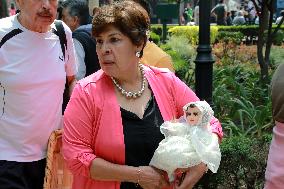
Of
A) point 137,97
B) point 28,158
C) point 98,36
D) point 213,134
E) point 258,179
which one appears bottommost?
point 258,179

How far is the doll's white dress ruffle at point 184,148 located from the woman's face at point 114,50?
0.34m

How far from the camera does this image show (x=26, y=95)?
9.97 ft

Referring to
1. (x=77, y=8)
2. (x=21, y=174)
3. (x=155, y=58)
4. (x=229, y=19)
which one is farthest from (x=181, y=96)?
(x=229, y=19)

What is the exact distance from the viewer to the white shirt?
304 centimetres

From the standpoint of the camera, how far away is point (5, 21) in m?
3.14

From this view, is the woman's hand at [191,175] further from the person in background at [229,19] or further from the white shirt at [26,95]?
the person in background at [229,19]

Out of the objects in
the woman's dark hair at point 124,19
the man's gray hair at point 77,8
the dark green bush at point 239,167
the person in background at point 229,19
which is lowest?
the person in background at point 229,19

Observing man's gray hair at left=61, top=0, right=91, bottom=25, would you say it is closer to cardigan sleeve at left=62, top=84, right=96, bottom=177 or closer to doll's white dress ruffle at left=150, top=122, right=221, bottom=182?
cardigan sleeve at left=62, top=84, right=96, bottom=177

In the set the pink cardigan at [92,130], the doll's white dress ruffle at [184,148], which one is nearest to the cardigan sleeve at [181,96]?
the doll's white dress ruffle at [184,148]

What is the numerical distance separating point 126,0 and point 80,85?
0.47 m

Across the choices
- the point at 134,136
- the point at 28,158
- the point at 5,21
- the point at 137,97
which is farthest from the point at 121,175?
the point at 5,21

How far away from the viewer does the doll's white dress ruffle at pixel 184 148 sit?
7.99ft

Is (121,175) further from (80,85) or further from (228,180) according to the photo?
(228,180)

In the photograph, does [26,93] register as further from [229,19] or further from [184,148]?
[229,19]
